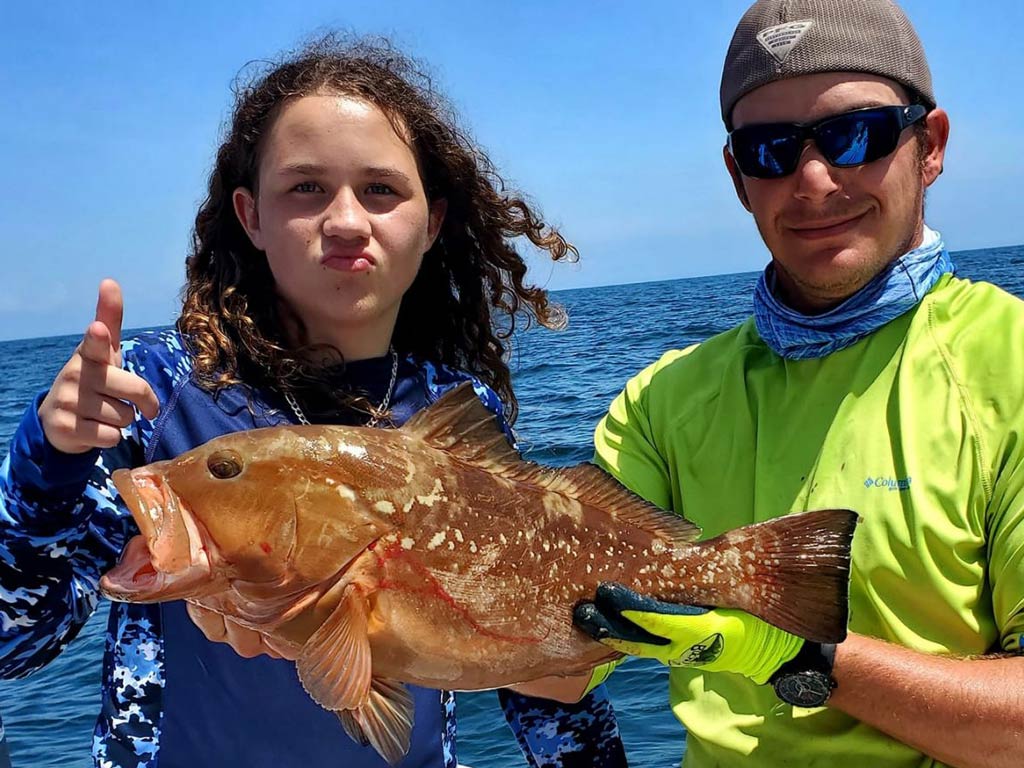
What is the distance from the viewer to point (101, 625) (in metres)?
9.33

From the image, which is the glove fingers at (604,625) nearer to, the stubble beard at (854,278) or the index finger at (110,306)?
the index finger at (110,306)

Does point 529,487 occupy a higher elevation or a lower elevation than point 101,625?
higher

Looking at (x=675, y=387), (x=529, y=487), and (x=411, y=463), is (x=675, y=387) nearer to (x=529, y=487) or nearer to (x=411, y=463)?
(x=529, y=487)

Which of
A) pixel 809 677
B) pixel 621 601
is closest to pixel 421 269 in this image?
pixel 621 601

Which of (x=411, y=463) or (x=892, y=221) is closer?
(x=411, y=463)

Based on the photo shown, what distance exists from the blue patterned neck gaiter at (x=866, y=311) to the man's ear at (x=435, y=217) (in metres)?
1.33

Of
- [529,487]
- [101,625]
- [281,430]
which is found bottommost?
[101,625]

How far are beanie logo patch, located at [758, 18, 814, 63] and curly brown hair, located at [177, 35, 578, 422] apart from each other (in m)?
1.23

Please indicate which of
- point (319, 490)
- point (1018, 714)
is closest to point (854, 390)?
point (1018, 714)

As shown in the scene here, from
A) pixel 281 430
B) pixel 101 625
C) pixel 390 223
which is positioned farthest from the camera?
pixel 101 625

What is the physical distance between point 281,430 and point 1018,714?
2102mm

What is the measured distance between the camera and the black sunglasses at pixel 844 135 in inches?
113

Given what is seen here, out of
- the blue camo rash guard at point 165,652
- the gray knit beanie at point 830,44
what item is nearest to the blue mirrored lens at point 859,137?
the gray knit beanie at point 830,44

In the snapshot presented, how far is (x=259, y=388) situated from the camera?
9.77ft
